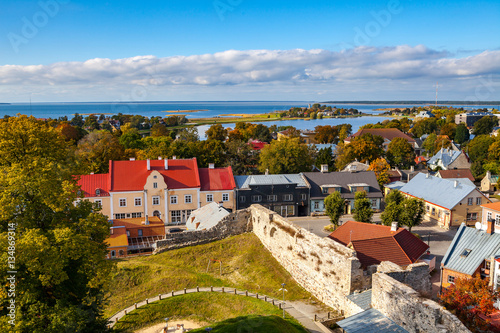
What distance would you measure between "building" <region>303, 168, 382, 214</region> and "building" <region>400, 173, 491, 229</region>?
198 inches

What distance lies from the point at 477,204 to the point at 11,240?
153 ft

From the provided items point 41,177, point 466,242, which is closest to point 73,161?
point 41,177

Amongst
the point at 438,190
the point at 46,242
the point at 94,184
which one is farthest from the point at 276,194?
the point at 46,242

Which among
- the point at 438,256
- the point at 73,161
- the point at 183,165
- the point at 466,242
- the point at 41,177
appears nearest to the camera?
the point at 41,177

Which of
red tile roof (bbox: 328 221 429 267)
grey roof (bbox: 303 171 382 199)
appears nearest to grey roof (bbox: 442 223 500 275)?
red tile roof (bbox: 328 221 429 267)

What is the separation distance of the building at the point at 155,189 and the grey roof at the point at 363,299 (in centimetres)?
2856

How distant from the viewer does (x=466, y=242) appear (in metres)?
27.9

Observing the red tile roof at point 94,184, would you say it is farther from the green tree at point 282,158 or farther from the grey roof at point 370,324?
the grey roof at point 370,324

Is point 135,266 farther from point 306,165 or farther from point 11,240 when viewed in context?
point 306,165

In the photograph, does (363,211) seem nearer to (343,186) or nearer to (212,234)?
(343,186)

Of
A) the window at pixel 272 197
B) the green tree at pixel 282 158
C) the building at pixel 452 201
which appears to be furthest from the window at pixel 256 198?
the building at pixel 452 201

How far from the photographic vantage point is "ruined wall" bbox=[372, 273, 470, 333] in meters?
14.6

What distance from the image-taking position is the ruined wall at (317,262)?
20.7m

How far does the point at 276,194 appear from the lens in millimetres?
47750
